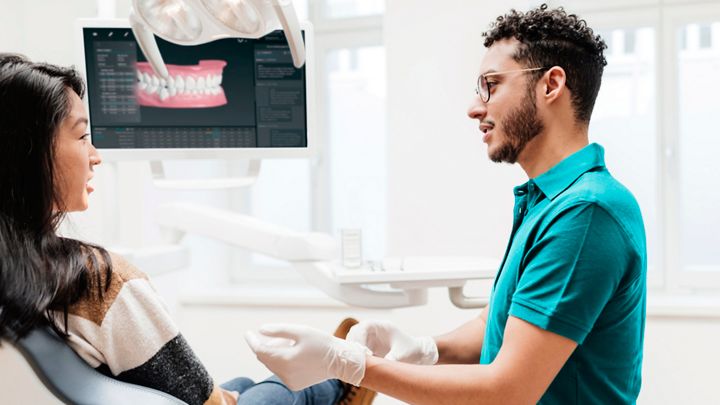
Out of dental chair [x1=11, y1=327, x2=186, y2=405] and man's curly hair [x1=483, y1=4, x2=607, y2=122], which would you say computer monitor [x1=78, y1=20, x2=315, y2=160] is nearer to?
man's curly hair [x1=483, y1=4, x2=607, y2=122]

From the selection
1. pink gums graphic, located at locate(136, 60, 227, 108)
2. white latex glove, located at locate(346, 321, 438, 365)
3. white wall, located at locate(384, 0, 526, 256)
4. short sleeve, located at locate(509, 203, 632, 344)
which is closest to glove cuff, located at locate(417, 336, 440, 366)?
white latex glove, located at locate(346, 321, 438, 365)

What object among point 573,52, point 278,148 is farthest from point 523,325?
point 278,148

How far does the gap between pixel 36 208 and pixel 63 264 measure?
0.12 meters

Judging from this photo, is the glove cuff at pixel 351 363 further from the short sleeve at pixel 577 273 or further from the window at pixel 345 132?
the window at pixel 345 132

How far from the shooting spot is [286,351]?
123cm

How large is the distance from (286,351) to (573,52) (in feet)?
2.66

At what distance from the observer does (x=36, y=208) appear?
112 cm

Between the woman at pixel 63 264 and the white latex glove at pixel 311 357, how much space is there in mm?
143

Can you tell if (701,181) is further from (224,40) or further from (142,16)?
(142,16)

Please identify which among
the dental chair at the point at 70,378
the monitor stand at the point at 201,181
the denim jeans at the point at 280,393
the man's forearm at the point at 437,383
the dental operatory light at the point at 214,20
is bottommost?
the denim jeans at the point at 280,393

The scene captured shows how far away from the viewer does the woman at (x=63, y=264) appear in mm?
1057

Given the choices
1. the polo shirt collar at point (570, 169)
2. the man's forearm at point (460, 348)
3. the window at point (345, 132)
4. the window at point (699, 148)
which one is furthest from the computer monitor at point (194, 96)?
the window at point (699, 148)

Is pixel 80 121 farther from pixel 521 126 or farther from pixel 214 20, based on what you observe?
pixel 521 126

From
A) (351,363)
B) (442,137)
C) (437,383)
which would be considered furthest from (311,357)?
(442,137)
